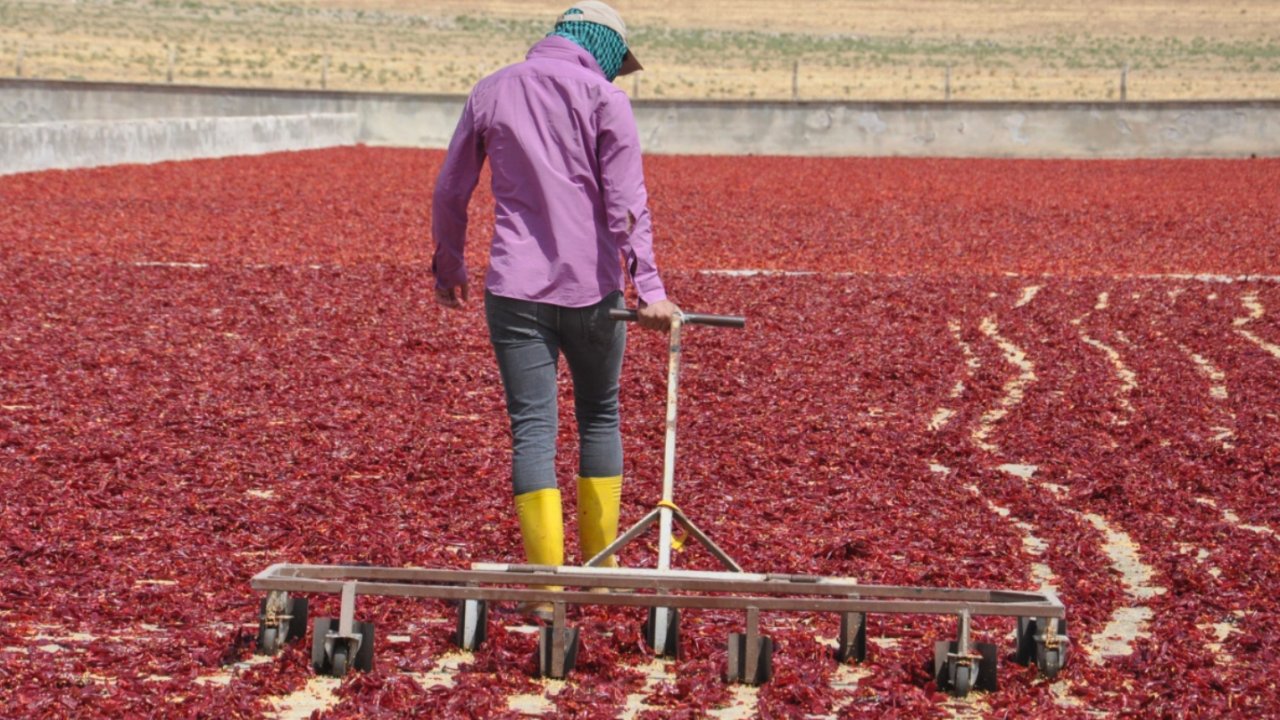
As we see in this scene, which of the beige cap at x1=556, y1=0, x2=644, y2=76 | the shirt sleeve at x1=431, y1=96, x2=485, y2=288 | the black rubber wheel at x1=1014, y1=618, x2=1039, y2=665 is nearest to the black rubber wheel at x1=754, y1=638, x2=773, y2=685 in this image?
the black rubber wheel at x1=1014, y1=618, x2=1039, y2=665

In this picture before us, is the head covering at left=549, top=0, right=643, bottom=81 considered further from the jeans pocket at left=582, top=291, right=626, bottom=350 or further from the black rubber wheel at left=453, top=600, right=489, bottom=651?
the black rubber wheel at left=453, top=600, right=489, bottom=651

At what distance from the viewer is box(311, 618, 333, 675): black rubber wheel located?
5012 millimetres

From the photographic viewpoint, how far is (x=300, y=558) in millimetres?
6457

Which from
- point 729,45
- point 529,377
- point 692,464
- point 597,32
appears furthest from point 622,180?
point 729,45

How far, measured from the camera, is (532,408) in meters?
5.54

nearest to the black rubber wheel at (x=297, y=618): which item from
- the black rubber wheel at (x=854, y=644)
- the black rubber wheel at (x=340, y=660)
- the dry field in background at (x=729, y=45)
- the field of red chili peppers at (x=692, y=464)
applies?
the field of red chili peppers at (x=692, y=464)

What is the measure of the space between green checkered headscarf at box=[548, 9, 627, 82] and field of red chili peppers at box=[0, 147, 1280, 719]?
1.81 m

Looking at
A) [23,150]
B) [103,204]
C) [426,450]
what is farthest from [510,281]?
[23,150]

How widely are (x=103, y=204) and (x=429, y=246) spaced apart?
18.1 ft

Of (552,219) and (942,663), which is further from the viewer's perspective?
(552,219)

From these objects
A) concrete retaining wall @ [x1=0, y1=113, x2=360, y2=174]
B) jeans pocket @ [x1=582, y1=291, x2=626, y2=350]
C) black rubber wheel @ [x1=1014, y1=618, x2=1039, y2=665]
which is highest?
concrete retaining wall @ [x1=0, y1=113, x2=360, y2=174]

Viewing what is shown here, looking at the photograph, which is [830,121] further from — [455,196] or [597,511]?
[455,196]

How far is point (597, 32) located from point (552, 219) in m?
0.65

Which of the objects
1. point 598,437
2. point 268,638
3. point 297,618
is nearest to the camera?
point 268,638
